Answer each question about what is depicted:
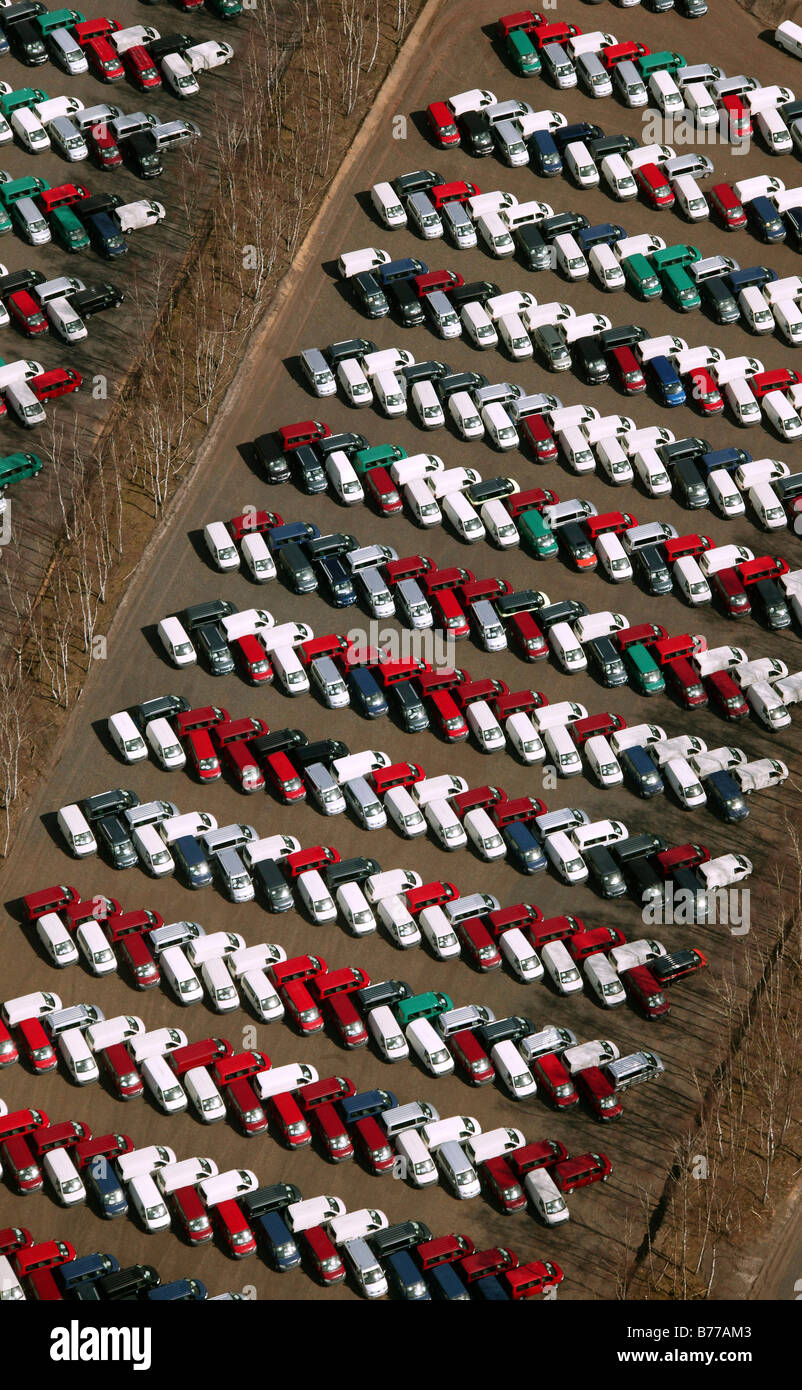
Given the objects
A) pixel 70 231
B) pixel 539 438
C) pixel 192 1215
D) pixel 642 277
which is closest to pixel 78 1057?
pixel 192 1215

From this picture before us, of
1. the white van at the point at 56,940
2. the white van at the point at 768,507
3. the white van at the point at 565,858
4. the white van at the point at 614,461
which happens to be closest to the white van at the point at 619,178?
the white van at the point at 614,461

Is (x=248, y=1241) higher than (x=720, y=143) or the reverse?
the reverse

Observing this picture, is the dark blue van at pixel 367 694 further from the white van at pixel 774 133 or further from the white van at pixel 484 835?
the white van at pixel 774 133

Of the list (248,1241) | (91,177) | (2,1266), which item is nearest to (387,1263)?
(248,1241)

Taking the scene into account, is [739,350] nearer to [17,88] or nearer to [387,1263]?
[17,88]

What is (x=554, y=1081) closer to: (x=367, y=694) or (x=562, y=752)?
(x=562, y=752)
